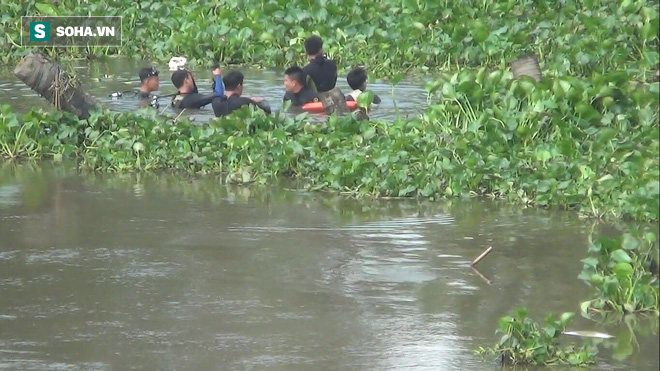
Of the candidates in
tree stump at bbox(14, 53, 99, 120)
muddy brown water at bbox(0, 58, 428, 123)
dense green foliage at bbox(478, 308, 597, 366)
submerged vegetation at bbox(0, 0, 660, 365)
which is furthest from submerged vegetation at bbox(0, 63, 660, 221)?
dense green foliage at bbox(478, 308, 597, 366)

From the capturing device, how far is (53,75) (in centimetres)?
1302

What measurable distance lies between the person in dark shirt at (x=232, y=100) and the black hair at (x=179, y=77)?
86cm

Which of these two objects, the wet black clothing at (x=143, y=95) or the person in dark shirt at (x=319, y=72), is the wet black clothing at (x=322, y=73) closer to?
the person in dark shirt at (x=319, y=72)

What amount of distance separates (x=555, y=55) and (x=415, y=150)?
14.0 feet

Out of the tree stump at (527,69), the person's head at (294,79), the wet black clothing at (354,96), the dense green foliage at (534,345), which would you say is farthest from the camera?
the person's head at (294,79)

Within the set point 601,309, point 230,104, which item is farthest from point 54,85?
point 601,309

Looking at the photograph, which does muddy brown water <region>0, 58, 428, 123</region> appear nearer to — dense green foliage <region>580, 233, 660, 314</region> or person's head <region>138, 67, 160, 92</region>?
person's head <region>138, 67, 160, 92</region>

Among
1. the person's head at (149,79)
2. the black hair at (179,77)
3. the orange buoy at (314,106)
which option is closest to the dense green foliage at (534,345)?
the orange buoy at (314,106)

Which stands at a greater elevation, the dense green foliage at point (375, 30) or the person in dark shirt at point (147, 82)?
the dense green foliage at point (375, 30)

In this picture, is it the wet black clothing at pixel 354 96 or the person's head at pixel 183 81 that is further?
the person's head at pixel 183 81

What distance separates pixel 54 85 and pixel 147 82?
7.10 feet

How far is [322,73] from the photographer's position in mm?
15062

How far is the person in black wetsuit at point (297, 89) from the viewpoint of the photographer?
14.6m

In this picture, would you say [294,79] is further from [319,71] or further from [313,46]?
[313,46]
